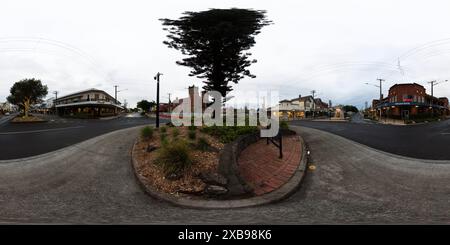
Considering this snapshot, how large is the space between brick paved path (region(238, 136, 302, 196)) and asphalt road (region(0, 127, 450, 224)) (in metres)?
0.60

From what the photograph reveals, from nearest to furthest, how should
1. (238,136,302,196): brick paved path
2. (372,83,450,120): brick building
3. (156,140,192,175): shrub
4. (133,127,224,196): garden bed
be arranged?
(133,127,224,196): garden bed < (238,136,302,196): brick paved path < (156,140,192,175): shrub < (372,83,450,120): brick building

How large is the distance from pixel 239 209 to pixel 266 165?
8.87 feet

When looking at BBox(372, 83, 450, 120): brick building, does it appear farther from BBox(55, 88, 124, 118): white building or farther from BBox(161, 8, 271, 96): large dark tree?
BBox(55, 88, 124, 118): white building

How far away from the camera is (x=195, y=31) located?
1329 centimetres

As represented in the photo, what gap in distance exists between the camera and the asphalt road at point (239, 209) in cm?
408

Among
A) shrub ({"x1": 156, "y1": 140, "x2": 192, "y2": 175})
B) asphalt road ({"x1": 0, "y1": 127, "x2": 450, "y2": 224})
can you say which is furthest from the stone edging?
shrub ({"x1": 156, "y1": 140, "x2": 192, "y2": 175})

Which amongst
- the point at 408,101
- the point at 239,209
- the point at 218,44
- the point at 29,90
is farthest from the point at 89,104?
the point at 408,101

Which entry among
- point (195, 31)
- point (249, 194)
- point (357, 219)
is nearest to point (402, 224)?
point (357, 219)

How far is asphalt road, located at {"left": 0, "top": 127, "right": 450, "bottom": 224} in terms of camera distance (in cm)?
408

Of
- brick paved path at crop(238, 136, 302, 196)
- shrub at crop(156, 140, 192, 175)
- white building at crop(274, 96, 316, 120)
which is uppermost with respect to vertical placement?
white building at crop(274, 96, 316, 120)

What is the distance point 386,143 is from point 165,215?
11473mm

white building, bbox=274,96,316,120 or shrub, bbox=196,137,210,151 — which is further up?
white building, bbox=274,96,316,120

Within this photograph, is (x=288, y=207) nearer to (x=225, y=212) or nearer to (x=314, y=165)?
(x=225, y=212)

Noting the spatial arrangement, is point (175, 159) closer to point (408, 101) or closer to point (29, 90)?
point (29, 90)
